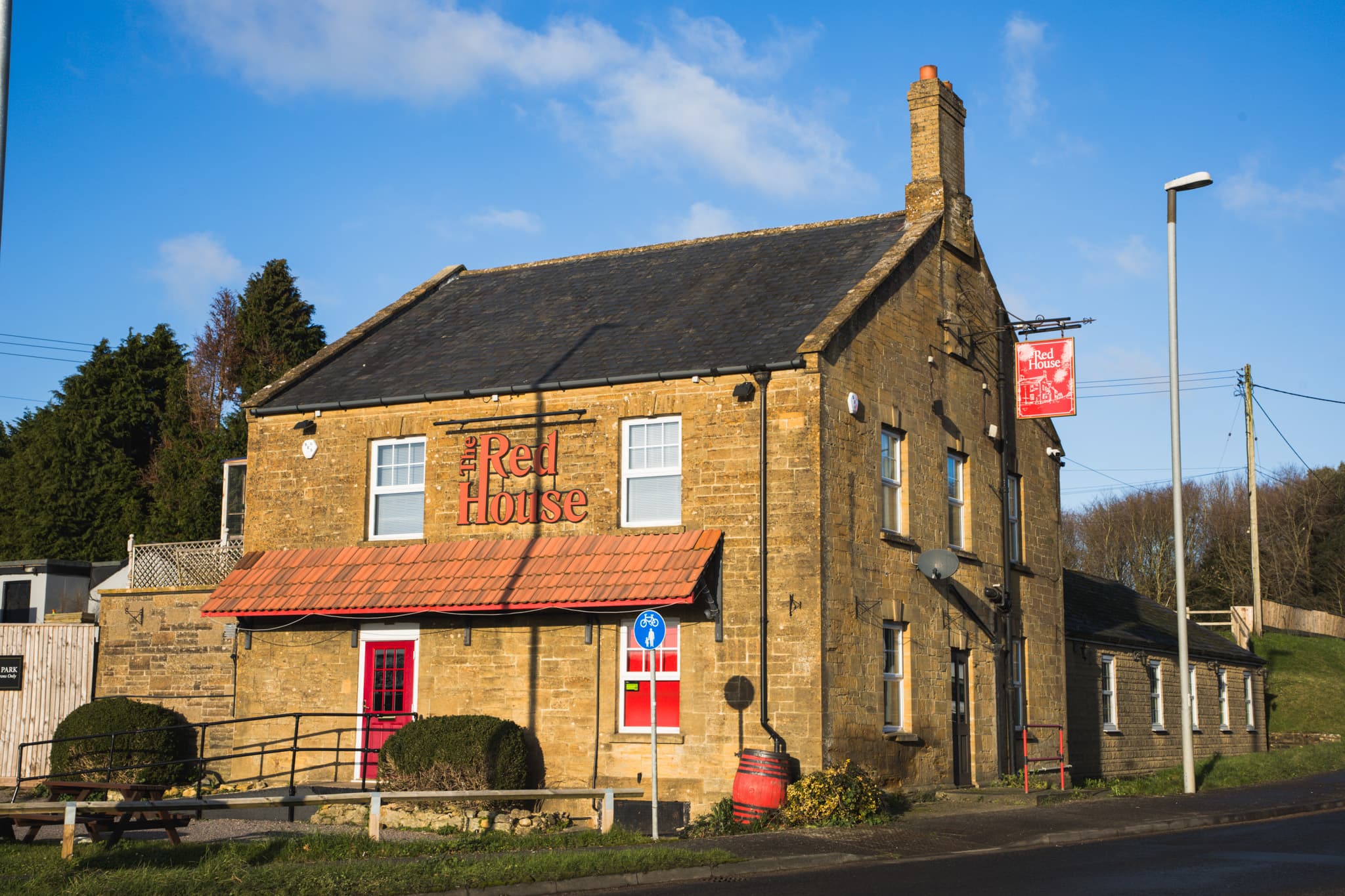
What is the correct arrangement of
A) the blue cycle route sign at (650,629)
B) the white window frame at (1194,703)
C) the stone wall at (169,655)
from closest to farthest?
the blue cycle route sign at (650,629) → the stone wall at (169,655) → the white window frame at (1194,703)

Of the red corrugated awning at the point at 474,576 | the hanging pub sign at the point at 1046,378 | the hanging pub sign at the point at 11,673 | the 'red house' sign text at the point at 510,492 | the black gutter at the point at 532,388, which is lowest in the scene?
the hanging pub sign at the point at 11,673

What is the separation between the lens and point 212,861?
41.4 ft

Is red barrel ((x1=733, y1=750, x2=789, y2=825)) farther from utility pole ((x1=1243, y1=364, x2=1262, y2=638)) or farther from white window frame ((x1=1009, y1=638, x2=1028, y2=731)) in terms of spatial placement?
utility pole ((x1=1243, y1=364, x2=1262, y2=638))

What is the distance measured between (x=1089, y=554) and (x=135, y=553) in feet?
180

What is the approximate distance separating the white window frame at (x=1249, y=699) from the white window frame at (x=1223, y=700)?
1802 mm

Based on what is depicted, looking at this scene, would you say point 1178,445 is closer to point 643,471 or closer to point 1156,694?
point 643,471

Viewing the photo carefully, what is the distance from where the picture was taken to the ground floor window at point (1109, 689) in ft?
97.2

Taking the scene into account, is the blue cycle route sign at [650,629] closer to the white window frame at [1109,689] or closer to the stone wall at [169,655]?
the stone wall at [169,655]

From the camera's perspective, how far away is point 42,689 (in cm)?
2606

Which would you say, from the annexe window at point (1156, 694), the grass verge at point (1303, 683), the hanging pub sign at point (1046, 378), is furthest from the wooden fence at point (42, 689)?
the grass verge at point (1303, 683)

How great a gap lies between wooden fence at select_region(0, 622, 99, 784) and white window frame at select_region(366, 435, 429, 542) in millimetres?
7008

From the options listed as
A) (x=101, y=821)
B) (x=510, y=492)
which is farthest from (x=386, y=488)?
(x=101, y=821)

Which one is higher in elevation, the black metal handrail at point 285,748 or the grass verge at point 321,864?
the black metal handrail at point 285,748

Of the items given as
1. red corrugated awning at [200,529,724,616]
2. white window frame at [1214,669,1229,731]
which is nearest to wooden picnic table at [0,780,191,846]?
red corrugated awning at [200,529,724,616]
